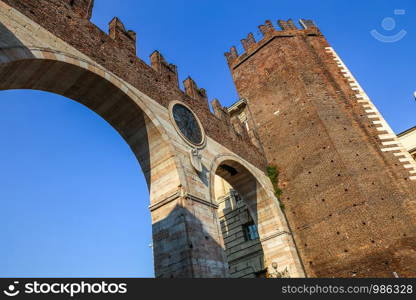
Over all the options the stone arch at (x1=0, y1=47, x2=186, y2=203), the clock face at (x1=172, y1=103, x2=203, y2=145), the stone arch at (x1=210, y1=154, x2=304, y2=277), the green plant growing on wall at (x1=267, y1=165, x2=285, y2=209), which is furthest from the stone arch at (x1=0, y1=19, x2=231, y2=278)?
the green plant growing on wall at (x1=267, y1=165, x2=285, y2=209)

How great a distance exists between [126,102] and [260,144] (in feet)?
32.7

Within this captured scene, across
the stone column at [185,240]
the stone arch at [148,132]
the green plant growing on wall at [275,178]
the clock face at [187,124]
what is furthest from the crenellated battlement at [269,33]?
the stone column at [185,240]

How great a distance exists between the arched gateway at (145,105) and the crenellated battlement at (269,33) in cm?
941

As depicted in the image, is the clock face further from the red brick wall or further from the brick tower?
the brick tower

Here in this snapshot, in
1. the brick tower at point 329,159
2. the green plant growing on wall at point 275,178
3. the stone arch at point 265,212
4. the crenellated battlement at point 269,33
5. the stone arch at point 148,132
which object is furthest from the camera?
the crenellated battlement at point 269,33

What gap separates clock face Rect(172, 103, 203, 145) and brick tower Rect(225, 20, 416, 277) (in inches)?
247

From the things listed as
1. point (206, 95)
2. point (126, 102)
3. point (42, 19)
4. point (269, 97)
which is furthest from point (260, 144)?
point (42, 19)

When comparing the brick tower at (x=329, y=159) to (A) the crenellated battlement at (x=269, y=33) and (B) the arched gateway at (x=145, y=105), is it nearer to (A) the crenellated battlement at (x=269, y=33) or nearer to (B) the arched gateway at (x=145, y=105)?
(A) the crenellated battlement at (x=269, y=33)

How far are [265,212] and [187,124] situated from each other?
245 inches

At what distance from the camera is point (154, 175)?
9.99 m

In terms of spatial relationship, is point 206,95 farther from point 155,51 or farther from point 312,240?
point 312,240

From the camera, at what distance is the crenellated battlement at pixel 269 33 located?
19.8 m

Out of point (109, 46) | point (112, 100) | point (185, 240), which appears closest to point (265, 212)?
point (185, 240)

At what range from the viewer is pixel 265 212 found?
1483cm
